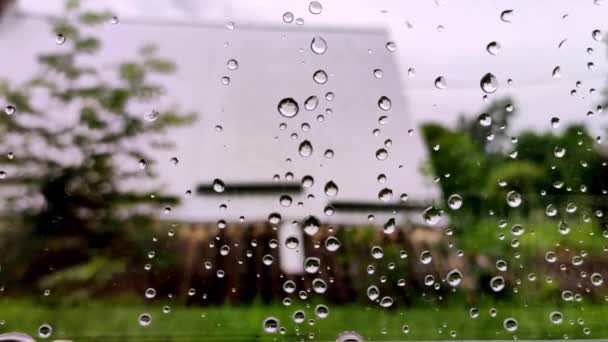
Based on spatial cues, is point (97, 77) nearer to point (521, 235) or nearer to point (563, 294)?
point (521, 235)

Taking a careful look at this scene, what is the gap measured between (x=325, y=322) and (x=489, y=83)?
0.50 metres

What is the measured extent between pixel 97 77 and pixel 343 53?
49cm

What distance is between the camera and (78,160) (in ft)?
3.18

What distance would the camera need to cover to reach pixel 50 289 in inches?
36.5

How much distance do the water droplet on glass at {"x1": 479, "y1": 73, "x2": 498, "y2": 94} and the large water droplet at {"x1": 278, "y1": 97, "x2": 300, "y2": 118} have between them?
13.1 inches

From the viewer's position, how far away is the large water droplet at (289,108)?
833 millimetres

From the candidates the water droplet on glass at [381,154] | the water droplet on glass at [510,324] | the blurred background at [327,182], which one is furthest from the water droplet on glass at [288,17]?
the water droplet on glass at [510,324]

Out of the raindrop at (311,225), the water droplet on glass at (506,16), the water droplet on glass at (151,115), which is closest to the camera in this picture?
the raindrop at (311,225)

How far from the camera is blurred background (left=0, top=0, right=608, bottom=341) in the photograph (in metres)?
0.87

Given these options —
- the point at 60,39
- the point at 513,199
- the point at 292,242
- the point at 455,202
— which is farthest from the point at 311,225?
the point at 60,39

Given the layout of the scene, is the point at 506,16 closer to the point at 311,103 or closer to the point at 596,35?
the point at 596,35

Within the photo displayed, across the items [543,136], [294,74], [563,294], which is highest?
[294,74]

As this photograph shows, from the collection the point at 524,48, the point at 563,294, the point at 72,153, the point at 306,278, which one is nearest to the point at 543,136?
the point at 524,48

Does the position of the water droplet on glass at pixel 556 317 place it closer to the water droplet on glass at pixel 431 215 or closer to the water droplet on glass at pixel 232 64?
the water droplet on glass at pixel 431 215
